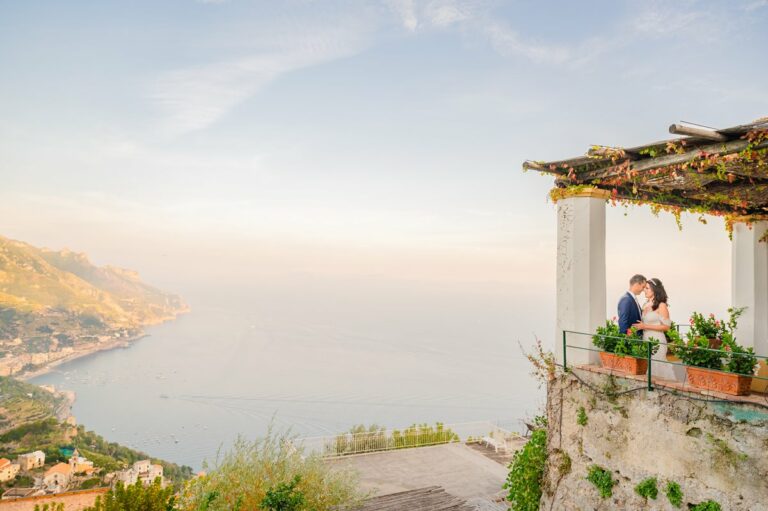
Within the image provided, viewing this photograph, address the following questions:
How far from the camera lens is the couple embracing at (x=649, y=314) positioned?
4.98 meters

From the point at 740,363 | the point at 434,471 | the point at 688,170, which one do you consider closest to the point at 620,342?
the point at 740,363

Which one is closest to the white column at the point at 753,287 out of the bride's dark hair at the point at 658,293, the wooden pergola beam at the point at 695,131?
the bride's dark hair at the point at 658,293

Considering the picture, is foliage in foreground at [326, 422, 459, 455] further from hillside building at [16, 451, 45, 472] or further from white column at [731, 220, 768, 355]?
hillside building at [16, 451, 45, 472]

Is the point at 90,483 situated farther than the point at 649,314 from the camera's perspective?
Yes

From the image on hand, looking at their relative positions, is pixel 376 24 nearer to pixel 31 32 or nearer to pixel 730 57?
pixel 730 57

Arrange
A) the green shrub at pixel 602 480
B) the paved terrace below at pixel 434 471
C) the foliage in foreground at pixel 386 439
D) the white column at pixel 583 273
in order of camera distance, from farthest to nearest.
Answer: the foliage in foreground at pixel 386 439
the paved terrace below at pixel 434 471
the white column at pixel 583 273
the green shrub at pixel 602 480

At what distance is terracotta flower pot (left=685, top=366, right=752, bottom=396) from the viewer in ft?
Answer: 12.9

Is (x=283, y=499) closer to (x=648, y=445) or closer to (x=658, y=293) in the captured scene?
(x=648, y=445)

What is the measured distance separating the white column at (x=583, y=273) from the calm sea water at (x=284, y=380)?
28835 mm

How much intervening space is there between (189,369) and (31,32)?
61330 mm

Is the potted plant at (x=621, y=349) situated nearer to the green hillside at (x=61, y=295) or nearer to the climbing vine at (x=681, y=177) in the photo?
the climbing vine at (x=681, y=177)

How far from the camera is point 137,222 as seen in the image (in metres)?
88.4

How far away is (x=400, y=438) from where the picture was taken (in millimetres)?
11750

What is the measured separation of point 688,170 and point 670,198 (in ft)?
6.01
